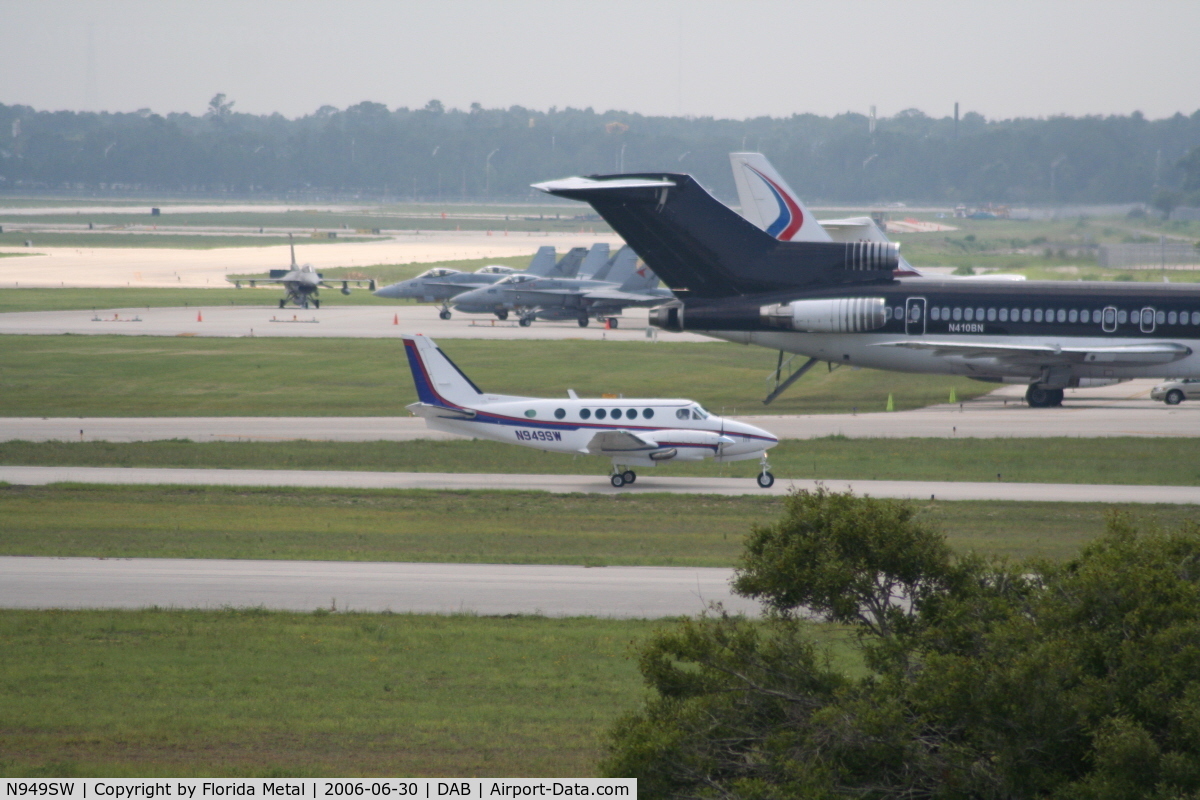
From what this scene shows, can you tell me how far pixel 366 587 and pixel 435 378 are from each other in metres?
12.4

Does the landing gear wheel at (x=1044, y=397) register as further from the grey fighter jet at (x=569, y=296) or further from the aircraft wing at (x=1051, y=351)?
the grey fighter jet at (x=569, y=296)

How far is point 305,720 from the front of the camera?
15.4m

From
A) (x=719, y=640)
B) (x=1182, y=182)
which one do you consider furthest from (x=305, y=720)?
(x=1182, y=182)

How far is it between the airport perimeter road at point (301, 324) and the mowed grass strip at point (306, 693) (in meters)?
52.9

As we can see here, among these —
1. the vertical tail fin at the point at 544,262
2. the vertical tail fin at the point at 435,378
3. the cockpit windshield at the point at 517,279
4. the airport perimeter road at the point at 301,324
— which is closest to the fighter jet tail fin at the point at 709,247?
the vertical tail fin at the point at 435,378

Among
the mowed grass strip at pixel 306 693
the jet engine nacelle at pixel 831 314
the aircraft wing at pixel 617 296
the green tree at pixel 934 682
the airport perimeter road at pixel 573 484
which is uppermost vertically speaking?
the jet engine nacelle at pixel 831 314

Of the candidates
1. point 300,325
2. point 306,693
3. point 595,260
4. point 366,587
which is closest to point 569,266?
point 595,260

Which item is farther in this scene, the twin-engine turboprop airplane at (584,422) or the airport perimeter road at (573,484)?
the twin-engine turboprop airplane at (584,422)

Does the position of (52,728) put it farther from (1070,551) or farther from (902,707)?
(1070,551)

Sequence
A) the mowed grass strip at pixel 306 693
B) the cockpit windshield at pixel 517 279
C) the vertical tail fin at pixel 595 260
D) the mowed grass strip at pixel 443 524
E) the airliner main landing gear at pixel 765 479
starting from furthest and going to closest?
the vertical tail fin at pixel 595 260, the cockpit windshield at pixel 517 279, the airliner main landing gear at pixel 765 479, the mowed grass strip at pixel 443 524, the mowed grass strip at pixel 306 693

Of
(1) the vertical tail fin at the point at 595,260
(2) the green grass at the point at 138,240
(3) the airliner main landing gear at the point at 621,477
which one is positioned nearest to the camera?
(3) the airliner main landing gear at the point at 621,477

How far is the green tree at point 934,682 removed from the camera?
9.92m

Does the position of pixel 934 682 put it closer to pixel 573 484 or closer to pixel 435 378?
pixel 573 484

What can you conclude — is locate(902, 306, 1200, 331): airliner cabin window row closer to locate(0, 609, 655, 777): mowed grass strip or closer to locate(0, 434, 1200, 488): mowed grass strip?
locate(0, 434, 1200, 488): mowed grass strip
